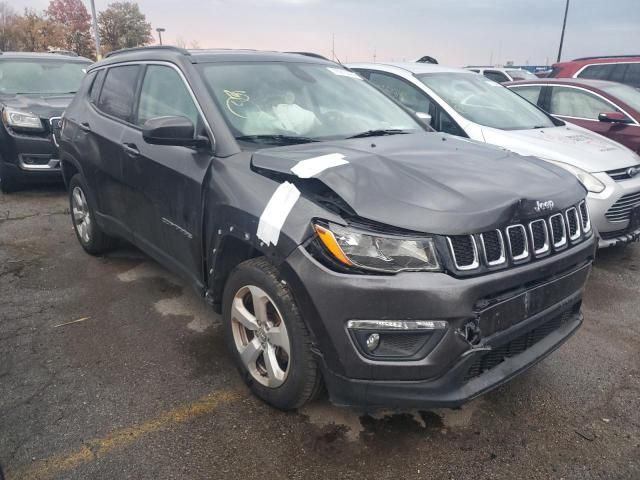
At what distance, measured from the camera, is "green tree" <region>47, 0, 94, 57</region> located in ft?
158

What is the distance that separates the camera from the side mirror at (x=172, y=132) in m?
2.71

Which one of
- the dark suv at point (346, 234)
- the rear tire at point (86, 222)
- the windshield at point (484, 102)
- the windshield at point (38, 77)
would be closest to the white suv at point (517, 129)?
the windshield at point (484, 102)

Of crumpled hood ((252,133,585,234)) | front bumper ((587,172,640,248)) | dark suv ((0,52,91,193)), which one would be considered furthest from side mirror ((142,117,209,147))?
dark suv ((0,52,91,193))

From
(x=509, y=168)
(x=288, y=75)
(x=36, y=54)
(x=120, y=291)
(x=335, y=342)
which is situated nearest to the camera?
(x=335, y=342)

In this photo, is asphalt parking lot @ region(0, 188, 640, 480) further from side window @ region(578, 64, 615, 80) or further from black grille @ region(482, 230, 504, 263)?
side window @ region(578, 64, 615, 80)

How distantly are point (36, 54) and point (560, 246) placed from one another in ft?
28.4

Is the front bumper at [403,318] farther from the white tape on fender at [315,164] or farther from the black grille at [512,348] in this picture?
the white tape on fender at [315,164]

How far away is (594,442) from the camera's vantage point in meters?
2.41

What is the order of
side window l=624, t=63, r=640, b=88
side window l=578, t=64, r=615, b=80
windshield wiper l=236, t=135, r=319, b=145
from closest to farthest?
windshield wiper l=236, t=135, r=319, b=145, side window l=578, t=64, r=615, b=80, side window l=624, t=63, r=640, b=88

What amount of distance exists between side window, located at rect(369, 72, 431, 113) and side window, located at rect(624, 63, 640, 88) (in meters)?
5.68

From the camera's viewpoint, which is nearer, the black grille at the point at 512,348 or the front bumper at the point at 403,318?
the front bumper at the point at 403,318

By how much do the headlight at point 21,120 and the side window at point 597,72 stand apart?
845 centimetres

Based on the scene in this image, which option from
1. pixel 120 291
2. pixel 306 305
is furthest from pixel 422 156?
pixel 120 291

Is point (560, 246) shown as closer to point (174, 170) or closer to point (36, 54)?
point (174, 170)
